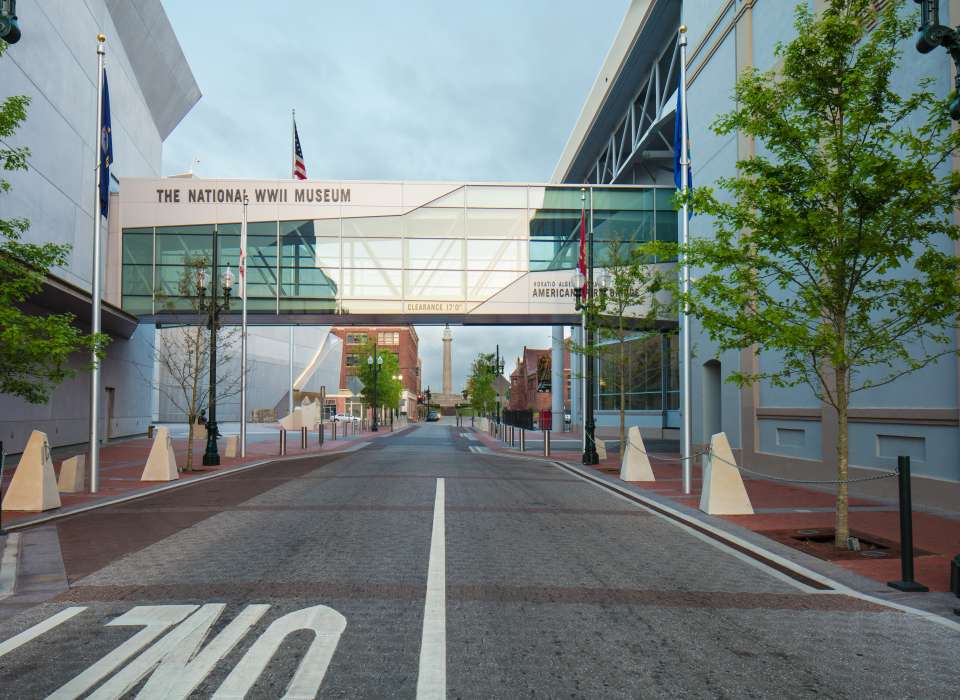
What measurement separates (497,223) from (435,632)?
25.6 m

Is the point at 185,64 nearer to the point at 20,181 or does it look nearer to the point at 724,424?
the point at 20,181

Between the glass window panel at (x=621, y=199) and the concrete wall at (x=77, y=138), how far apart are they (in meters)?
19.8

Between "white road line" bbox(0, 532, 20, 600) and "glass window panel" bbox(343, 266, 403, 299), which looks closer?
"white road line" bbox(0, 532, 20, 600)

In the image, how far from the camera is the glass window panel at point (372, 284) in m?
29.3

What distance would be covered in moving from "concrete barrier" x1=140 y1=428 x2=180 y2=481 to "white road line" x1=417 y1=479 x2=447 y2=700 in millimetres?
10455

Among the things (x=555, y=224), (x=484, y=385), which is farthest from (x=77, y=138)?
(x=484, y=385)

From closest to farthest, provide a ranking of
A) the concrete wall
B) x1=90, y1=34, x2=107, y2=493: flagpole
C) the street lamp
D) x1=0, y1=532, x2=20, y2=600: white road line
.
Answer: x1=0, y1=532, x2=20, y2=600: white road line → the street lamp → x1=90, y1=34, x2=107, y2=493: flagpole → the concrete wall

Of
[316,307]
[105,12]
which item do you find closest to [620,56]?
[316,307]

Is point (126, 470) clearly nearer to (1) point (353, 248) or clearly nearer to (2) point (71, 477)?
(2) point (71, 477)

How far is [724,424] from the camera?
69.6ft

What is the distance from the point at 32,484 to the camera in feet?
38.9

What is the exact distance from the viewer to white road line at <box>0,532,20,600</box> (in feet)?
22.1

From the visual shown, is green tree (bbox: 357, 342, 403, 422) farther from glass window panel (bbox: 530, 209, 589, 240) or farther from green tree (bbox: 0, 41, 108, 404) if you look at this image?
green tree (bbox: 0, 41, 108, 404)

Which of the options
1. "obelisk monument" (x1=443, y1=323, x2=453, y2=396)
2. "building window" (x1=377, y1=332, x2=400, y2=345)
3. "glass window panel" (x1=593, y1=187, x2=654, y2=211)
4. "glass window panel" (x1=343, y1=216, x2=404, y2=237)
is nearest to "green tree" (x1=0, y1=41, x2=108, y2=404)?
"glass window panel" (x1=343, y1=216, x2=404, y2=237)
